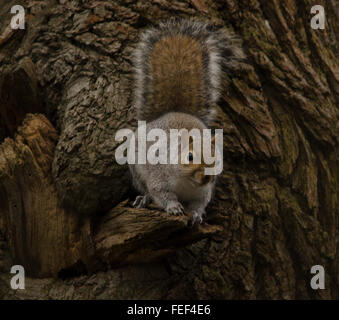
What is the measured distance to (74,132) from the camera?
210cm

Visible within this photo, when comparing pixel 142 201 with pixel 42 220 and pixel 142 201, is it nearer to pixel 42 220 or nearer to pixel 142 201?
pixel 142 201

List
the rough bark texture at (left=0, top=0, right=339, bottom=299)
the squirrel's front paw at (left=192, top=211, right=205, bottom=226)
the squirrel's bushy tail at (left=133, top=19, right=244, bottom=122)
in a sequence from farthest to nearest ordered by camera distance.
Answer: the squirrel's bushy tail at (left=133, top=19, right=244, bottom=122), the rough bark texture at (left=0, top=0, right=339, bottom=299), the squirrel's front paw at (left=192, top=211, right=205, bottom=226)

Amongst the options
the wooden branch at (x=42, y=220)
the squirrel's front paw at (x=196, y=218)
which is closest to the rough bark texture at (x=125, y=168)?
the wooden branch at (x=42, y=220)

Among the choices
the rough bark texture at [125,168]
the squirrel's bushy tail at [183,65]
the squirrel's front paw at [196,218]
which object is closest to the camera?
the squirrel's front paw at [196,218]

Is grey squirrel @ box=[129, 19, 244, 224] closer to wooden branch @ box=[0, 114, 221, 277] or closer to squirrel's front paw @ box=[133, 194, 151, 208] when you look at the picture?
squirrel's front paw @ box=[133, 194, 151, 208]

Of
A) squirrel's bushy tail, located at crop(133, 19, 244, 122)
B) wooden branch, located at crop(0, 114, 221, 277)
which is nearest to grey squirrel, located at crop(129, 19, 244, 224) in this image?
squirrel's bushy tail, located at crop(133, 19, 244, 122)

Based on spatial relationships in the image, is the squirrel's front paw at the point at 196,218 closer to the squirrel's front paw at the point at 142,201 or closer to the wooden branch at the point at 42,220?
the wooden branch at the point at 42,220

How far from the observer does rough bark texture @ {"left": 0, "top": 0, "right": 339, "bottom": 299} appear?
6.88ft

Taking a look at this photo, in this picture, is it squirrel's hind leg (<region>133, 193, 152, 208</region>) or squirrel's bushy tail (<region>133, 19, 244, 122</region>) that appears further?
squirrel's bushy tail (<region>133, 19, 244, 122</region>)

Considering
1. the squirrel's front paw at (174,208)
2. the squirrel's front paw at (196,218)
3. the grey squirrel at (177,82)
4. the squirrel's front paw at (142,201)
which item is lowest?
the squirrel's front paw at (196,218)

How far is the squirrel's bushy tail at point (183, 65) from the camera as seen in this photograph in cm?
228

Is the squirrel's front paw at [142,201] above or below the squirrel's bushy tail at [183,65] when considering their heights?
below

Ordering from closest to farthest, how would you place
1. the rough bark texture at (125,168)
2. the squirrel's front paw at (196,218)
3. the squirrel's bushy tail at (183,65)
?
the squirrel's front paw at (196,218) < the rough bark texture at (125,168) < the squirrel's bushy tail at (183,65)

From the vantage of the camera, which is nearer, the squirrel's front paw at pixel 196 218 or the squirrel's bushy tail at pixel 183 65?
the squirrel's front paw at pixel 196 218
